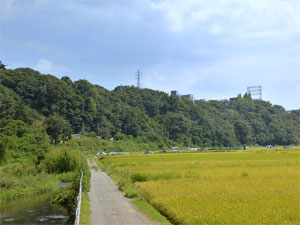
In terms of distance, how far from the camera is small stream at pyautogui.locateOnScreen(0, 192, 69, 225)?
1978cm

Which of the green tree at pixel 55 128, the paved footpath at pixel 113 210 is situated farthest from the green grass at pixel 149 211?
the green tree at pixel 55 128

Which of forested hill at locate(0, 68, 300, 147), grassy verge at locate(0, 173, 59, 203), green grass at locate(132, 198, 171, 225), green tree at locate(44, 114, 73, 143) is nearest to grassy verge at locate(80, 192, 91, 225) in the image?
green grass at locate(132, 198, 171, 225)

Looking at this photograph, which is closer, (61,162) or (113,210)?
(113,210)

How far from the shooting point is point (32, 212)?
882 inches

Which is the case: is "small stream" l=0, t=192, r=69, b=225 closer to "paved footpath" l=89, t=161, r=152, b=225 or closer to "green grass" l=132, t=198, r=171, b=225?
"paved footpath" l=89, t=161, r=152, b=225

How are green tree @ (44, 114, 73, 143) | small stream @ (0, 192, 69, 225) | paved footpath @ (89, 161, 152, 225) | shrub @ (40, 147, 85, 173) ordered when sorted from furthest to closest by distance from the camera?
green tree @ (44, 114, 73, 143), shrub @ (40, 147, 85, 173), small stream @ (0, 192, 69, 225), paved footpath @ (89, 161, 152, 225)

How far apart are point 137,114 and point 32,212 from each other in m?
102

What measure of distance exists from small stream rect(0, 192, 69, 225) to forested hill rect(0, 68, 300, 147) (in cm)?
4728

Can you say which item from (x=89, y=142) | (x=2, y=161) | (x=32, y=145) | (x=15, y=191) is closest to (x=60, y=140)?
(x=89, y=142)

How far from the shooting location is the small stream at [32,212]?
1978cm

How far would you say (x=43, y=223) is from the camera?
1925cm

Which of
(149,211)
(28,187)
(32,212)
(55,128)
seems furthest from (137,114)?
(149,211)

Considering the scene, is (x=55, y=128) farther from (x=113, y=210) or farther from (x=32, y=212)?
(x=113, y=210)

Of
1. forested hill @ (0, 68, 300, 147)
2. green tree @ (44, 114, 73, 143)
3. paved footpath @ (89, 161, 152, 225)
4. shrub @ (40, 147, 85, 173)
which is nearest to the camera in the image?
paved footpath @ (89, 161, 152, 225)
